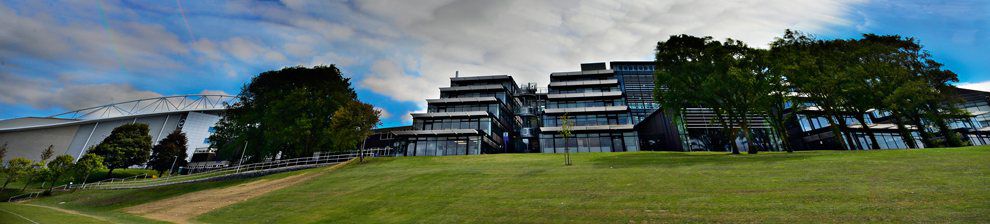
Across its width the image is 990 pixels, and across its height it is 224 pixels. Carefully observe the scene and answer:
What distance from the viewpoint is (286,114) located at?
40.2 m

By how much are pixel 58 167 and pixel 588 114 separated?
6084 centimetres

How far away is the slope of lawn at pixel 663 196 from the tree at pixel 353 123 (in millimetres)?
12458

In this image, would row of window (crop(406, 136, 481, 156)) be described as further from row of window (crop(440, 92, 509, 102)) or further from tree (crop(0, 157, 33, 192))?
tree (crop(0, 157, 33, 192))

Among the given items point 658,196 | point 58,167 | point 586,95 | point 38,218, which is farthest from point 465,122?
point 58,167

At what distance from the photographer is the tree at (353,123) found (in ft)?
112

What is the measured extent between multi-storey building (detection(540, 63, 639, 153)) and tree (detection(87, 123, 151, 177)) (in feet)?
193

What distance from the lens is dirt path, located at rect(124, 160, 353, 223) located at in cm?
1857

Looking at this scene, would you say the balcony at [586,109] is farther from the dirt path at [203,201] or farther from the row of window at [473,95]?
the dirt path at [203,201]

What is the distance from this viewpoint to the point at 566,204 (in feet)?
42.7

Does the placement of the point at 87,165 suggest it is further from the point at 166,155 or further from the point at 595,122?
the point at 595,122

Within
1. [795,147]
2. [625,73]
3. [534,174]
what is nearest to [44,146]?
[534,174]

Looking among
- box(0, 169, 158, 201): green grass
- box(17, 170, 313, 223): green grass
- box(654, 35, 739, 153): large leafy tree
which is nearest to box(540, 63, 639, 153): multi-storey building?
box(654, 35, 739, 153): large leafy tree

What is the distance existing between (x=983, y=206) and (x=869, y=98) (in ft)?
97.3

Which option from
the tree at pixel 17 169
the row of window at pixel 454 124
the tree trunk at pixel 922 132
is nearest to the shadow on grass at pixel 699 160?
the tree trunk at pixel 922 132
